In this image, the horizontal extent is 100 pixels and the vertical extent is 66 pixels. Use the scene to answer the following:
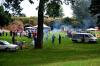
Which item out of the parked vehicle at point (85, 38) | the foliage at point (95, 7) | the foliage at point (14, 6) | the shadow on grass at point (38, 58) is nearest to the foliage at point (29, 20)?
the parked vehicle at point (85, 38)

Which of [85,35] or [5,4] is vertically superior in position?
[5,4]

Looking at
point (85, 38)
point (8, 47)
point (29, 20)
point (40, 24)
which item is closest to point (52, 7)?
point (40, 24)

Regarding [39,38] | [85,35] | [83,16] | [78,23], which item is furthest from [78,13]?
[39,38]

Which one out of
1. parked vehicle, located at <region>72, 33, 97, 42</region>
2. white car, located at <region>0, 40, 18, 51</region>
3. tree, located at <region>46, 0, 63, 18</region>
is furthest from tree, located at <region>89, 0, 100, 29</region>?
white car, located at <region>0, 40, 18, 51</region>

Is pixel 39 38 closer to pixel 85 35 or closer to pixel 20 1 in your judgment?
pixel 20 1

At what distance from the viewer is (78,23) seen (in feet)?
445

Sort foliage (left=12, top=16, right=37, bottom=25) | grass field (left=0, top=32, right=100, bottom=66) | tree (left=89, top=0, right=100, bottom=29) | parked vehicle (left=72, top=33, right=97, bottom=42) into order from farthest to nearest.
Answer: foliage (left=12, top=16, right=37, bottom=25) < parked vehicle (left=72, top=33, right=97, bottom=42) < tree (left=89, top=0, right=100, bottom=29) < grass field (left=0, top=32, right=100, bottom=66)

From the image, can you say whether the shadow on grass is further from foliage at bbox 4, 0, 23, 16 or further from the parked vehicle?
the parked vehicle

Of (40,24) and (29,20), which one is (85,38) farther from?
(29,20)

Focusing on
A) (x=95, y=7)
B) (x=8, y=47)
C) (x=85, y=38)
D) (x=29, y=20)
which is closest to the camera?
(x=8, y=47)

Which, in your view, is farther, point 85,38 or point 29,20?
point 29,20

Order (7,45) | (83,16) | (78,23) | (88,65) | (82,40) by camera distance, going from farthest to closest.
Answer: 1. (83,16)
2. (78,23)
3. (82,40)
4. (7,45)
5. (88,65)

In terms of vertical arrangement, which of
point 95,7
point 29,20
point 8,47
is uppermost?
point 95,7

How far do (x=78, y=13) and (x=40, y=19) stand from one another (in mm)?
111222
